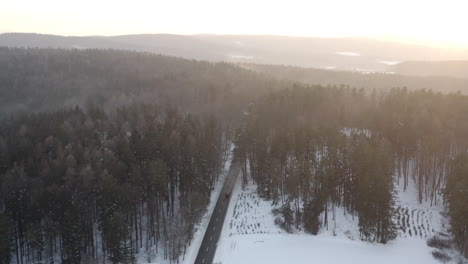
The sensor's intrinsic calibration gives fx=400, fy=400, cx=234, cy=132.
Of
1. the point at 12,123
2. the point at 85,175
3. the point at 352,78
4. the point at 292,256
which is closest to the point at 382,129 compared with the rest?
the point at 292,256

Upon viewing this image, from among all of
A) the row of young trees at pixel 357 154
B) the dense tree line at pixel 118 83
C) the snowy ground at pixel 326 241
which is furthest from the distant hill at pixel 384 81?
the snowy ground at pixel 326 241

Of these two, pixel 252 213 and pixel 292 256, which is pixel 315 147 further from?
pixel 292 256

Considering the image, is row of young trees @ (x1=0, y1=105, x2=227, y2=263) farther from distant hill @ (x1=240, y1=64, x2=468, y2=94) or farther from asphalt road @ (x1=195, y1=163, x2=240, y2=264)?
distant hill @ (x1=240, y1=64, x2=468, y2=94)

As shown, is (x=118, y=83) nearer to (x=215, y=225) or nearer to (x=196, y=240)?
(x=215, y=225)

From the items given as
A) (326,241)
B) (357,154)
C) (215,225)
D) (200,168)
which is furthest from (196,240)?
(357,154)

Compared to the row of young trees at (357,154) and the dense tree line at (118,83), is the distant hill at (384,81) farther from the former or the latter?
the row of young trees at (357,154)

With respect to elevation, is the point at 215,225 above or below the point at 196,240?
above
